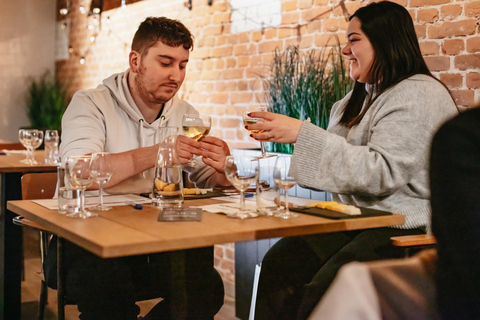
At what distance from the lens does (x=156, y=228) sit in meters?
1.42

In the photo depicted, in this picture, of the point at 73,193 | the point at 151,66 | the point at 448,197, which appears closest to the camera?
the point at 448,197

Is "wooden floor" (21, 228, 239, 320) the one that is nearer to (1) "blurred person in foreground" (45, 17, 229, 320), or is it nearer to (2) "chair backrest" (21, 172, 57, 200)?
(2) "chair backrest" (21, 172, 57, 200)

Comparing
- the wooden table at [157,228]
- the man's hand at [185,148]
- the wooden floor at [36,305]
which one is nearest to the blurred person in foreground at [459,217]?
the wooden table at [157,228]

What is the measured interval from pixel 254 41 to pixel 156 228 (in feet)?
8.75

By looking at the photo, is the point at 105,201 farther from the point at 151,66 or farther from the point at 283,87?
the point at 283,87

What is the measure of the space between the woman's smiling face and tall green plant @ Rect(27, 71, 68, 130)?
16.5 ft

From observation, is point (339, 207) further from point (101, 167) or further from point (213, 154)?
point (101, 167)

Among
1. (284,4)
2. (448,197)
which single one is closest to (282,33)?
(284,4)

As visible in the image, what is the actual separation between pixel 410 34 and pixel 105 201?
1.27 meters

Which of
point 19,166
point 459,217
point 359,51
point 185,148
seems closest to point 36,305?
point 19,166

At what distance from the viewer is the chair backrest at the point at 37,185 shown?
2.73 m

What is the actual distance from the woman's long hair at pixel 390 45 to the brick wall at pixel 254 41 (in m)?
0.63

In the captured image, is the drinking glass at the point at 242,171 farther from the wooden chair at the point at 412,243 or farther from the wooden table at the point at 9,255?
the wooden table at the point at 9,255

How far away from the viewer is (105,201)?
1.91m
